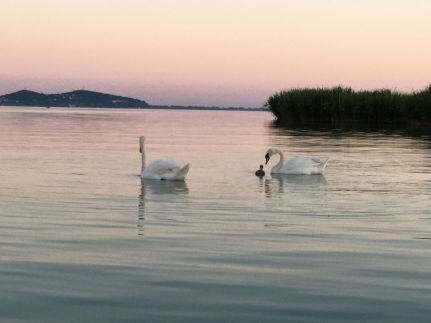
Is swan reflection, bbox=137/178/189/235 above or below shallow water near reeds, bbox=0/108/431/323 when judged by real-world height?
below

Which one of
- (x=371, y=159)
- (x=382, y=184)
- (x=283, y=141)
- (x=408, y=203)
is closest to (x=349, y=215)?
(x=408, y=203)

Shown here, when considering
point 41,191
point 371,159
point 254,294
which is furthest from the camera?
point 371,159

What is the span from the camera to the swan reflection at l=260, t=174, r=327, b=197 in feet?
64.0

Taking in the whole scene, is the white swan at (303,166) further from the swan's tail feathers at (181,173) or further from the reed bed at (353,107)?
the reed bed at (353,107)

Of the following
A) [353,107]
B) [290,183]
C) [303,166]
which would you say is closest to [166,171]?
[290,183]

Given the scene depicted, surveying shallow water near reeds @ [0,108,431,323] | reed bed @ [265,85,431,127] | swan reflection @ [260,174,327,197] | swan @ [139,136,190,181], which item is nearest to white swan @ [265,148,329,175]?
swan reflection @ [260,174,327,197]

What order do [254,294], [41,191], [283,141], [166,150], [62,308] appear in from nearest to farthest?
1. [62,308]
2. [254,294]
3. [41,191]
4. [166,150]
5. [283,141]

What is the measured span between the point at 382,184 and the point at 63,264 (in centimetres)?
1191

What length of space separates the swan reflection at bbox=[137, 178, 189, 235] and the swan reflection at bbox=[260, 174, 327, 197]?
1885mm

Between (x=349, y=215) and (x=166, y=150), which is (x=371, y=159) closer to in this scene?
(x=166, y=150)

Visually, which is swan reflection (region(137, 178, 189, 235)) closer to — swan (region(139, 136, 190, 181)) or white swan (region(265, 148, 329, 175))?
swan (region(139, 136, 190, 181))

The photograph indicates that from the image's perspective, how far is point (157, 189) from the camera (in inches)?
749

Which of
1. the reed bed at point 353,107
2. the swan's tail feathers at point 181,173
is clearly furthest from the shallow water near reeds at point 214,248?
the reed bed at point 353,107

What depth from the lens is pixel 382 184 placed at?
1991 cm
